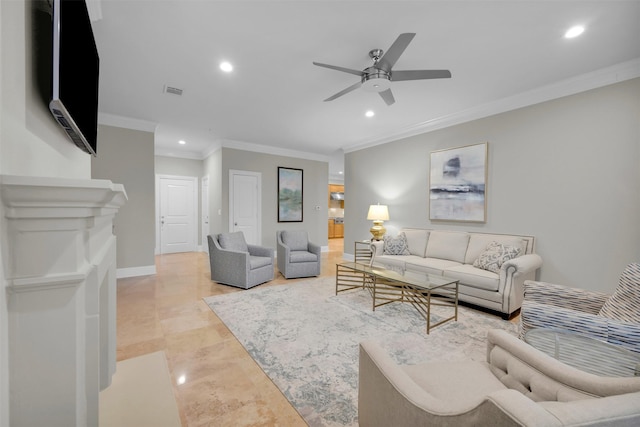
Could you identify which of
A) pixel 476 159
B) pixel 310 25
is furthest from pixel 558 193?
pixel 310 25

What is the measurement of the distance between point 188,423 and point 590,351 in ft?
7.00

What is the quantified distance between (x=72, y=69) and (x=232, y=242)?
3.53 metres

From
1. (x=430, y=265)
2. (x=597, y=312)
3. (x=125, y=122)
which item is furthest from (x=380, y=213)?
(x=125, y=122)

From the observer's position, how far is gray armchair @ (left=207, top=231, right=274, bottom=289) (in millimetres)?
3908

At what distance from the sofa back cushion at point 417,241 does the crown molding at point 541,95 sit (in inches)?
69.7

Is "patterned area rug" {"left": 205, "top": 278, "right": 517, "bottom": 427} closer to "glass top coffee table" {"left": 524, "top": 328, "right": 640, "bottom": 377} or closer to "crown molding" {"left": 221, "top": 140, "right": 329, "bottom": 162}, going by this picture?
"glass top coffee table" {"left": 524, "top": 328, "right": 640, "bottom": 377}

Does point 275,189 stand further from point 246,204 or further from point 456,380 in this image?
point 456,380

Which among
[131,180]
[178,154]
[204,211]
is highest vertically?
[178,154]

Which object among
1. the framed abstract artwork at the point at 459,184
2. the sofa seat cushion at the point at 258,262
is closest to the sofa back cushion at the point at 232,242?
the sofa seat cushion at the point at 258,262

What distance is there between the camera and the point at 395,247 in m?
4.42

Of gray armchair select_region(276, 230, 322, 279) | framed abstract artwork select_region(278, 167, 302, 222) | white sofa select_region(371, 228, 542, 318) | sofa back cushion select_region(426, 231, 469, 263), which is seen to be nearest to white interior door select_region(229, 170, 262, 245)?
framed abstract artwork select_region(278, 167, 302, 222)

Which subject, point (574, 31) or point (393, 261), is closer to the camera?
point (574, 31)

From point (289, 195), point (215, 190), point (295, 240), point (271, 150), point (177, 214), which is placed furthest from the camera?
point (177, 214)

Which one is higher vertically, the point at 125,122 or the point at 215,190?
the point at 125,122
